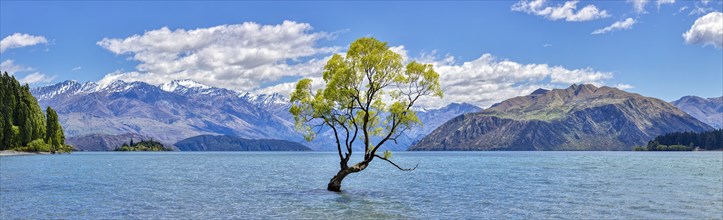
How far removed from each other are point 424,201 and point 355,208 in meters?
9.36

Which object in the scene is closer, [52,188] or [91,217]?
[91,217]

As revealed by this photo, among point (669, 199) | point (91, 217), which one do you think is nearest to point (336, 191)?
point (91, 217)

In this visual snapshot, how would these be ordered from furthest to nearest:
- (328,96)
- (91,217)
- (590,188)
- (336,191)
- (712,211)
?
(590,188) < (336,191) < (328,96) < (712,211) < (91,217)

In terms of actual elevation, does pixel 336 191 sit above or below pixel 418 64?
below

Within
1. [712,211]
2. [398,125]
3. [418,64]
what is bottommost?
[712,211]

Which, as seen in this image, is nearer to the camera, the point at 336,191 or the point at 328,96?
the point at 328,96

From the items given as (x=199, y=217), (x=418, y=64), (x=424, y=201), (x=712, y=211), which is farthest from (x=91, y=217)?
(x=712, y=211)

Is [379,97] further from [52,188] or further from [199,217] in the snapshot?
[52,188]

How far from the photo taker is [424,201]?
56.0 metres

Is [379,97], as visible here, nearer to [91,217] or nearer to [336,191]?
[336,191]

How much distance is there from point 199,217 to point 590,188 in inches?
1994

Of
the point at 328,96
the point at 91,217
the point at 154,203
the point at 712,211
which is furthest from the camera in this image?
the point at 328,96

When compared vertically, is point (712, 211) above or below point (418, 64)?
below

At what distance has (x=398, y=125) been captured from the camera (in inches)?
2430
